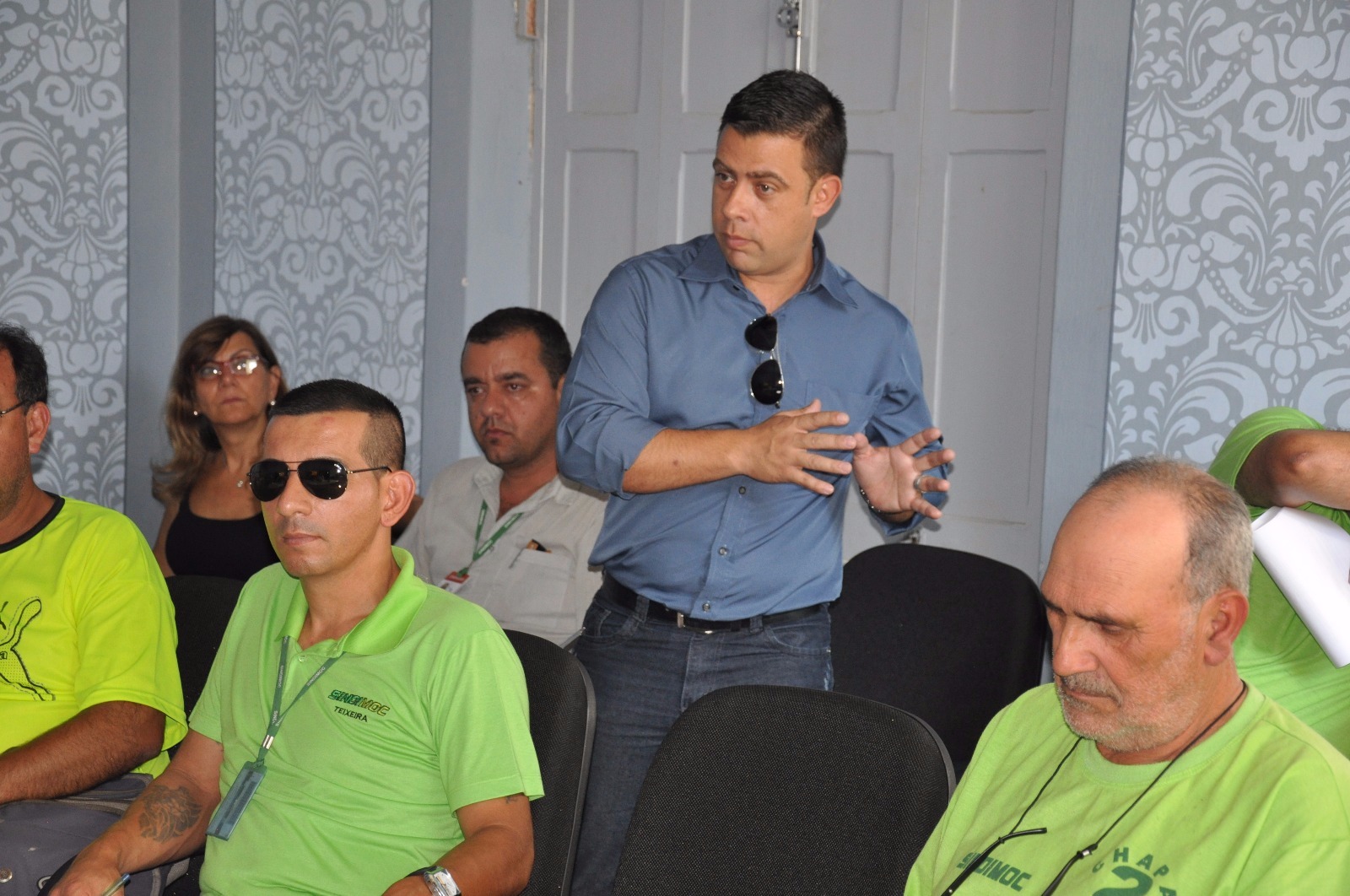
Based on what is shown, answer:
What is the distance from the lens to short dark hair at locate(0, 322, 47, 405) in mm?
2840

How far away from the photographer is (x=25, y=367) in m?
2.86

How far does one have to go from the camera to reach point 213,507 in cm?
404

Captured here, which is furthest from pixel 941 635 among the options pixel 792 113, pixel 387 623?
pixel 387 623

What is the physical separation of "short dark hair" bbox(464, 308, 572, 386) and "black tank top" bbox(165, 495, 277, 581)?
3.08 ft

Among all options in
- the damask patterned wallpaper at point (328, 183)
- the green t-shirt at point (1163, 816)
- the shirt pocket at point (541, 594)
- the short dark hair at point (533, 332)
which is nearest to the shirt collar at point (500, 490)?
the shirt pocket at point (541, 594)

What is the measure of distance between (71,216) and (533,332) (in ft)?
6.05

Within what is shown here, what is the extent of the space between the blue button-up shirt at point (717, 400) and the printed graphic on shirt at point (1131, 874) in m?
0.97

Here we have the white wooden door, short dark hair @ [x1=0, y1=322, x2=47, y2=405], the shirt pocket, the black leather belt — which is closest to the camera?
the black leather belt

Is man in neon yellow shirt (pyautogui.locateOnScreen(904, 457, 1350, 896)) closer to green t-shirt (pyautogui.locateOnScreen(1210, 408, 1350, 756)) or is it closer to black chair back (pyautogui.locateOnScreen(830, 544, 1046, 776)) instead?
green t-shirt (pyautogui.locateOnScreen(1210, 408, 1350, 756))

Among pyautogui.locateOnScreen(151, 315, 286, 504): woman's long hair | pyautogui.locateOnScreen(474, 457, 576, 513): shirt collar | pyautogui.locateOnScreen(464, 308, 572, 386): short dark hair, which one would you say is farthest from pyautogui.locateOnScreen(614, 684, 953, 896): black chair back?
pyautogui.locateOnScreen(151, 315, 286, 504): woman's long hair

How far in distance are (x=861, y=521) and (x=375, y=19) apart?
7.54 feet

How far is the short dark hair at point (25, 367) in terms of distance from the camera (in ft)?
9.32

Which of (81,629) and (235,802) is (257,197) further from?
(235,802)

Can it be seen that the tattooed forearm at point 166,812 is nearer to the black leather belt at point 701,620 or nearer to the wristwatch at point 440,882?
the wristwatch at point 440,882
